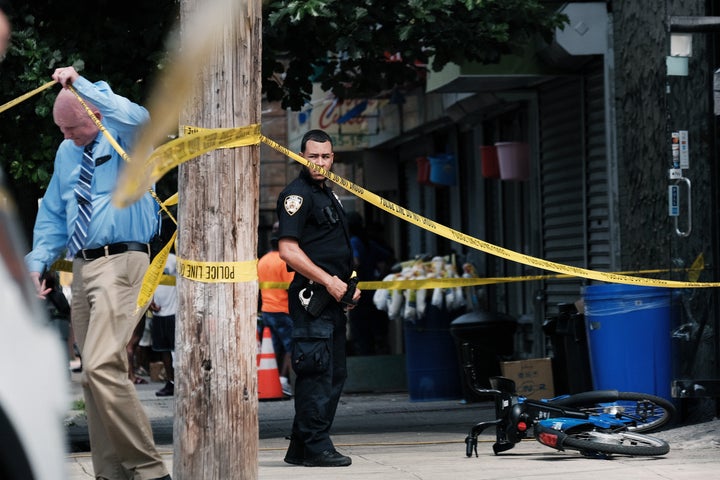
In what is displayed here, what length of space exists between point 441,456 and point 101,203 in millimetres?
2986

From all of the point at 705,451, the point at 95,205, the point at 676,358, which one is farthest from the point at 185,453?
the point at 676,358

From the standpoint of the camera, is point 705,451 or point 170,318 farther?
point 170,318

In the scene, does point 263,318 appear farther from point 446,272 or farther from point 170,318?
point 446,272

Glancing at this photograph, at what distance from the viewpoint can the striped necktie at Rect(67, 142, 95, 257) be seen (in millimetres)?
6699

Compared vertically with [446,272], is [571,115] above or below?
above

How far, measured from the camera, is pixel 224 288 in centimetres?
582

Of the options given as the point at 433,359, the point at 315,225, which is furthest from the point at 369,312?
the point at 315,225

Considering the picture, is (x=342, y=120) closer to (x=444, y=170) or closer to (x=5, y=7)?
(x=444, y=170)

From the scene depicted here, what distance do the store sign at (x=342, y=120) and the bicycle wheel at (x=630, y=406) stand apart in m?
11.1

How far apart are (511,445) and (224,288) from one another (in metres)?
3.12

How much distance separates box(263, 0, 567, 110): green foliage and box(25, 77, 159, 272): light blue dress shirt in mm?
2752

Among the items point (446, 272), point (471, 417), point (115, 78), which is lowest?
point (471, 417)

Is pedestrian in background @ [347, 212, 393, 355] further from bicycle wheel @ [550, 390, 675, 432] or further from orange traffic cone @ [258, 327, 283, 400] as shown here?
bicycle wheel @ [550, 390, 675, 432]

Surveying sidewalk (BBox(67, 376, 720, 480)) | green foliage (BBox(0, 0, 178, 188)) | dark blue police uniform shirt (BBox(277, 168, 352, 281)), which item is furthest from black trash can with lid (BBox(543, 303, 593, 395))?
green foliage (BBox(0, 0, 178, 188))
